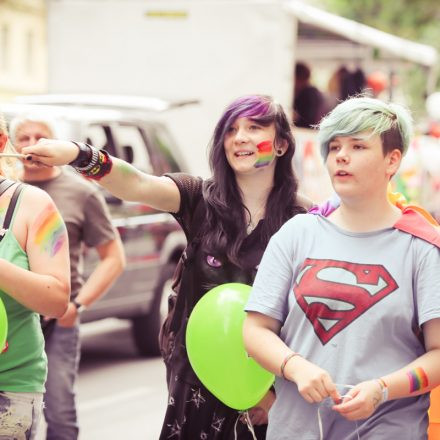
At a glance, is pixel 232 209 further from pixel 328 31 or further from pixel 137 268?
pixel 328 31

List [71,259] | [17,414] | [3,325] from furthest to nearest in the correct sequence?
1. [71,259]
2. [17,414]
3. [3,325]

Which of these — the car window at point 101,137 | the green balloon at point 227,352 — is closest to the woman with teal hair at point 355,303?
the green balloon at point 227,352

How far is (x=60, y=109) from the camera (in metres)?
9.50

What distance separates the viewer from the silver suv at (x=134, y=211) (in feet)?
29.9

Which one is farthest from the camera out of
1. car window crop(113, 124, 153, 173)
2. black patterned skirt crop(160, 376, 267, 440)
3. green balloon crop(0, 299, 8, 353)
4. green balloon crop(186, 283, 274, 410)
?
car window crop(113, 124, 153, 173)

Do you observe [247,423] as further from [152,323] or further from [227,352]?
[152,323]

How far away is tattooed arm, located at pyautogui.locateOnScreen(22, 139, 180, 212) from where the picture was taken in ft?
11.5

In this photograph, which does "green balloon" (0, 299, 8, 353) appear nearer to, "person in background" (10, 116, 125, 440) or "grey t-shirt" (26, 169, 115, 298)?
"person in background" (10, 116, 125, 440)

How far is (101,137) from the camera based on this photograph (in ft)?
30.6

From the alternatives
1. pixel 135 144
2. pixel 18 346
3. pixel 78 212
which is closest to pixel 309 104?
pixel 135 144

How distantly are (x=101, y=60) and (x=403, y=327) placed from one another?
33.7 ft

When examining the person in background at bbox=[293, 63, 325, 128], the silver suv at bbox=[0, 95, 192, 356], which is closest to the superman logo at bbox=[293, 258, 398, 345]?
the silver suv at bbox=[0, 95, 192, 356]

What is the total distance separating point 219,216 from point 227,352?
58 centimetres

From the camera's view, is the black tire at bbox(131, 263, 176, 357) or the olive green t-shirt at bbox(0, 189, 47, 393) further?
the black tire at bbox(131, 263, 176, 357)
